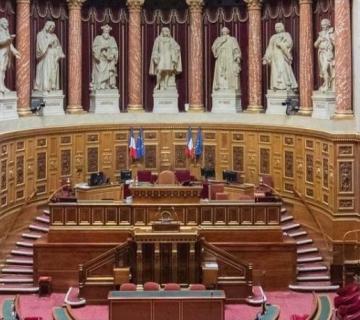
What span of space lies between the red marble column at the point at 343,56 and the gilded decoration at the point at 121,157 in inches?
321

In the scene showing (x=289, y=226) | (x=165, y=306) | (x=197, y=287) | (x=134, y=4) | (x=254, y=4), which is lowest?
(x=165, y=306)

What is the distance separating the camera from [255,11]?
103 feet

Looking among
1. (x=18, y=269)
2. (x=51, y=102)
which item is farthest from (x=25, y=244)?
(x=51, y=102)

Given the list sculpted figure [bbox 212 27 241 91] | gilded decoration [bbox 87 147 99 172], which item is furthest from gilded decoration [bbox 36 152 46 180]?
sculpted figure [bbox 212 27 241 91]

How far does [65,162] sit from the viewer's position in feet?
100

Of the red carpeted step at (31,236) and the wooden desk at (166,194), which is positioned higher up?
the wooden desk at (166,194)

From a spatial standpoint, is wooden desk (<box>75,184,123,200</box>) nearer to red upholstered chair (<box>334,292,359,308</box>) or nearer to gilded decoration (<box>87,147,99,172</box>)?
gilded decoration (<box>87,147,99,172</box>)

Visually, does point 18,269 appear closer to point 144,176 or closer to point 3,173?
point 3,173

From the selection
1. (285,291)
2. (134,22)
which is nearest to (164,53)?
(134,22)

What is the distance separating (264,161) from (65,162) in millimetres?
6804

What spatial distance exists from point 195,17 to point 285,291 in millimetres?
11374

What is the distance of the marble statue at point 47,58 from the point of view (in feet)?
102

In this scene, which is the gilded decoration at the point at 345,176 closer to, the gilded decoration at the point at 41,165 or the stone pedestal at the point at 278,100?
the stone pedestal at the point at 278,100

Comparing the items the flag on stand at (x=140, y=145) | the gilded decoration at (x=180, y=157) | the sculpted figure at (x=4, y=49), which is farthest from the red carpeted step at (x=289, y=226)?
the sculpted figure at (x=4, y=49)
